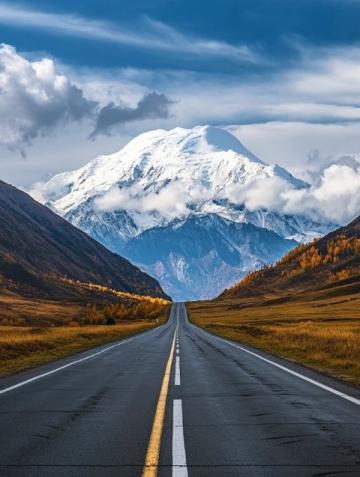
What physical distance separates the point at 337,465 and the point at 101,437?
177 inches

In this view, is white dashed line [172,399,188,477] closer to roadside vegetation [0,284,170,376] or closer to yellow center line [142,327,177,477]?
yellow center line [142,327,177,477]

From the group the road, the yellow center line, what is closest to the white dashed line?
the road

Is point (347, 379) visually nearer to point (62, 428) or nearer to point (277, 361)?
point (277, 361)

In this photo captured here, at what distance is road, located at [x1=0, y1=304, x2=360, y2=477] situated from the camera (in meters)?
9.82

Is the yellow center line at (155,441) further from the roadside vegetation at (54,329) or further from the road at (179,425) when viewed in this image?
the roadside vegetation at (54,329)

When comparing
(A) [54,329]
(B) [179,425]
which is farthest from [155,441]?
(A) [54,329]

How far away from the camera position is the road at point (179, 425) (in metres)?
9.82

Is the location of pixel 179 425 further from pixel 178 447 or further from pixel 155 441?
pixel 178 447

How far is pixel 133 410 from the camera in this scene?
15.5 metres

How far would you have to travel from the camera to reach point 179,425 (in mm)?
13273

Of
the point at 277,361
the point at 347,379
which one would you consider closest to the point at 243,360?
the point at 277,361

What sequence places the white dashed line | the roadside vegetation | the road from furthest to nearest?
the roadside vegetation < the road < the white dashed line

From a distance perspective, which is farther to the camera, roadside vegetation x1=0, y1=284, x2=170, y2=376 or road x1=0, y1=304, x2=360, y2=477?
roadside vegetation x1=0, y1=284, x2=170, y2=376

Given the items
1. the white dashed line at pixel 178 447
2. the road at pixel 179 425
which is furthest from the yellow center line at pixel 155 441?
the white dashed line at pixel 178 447
